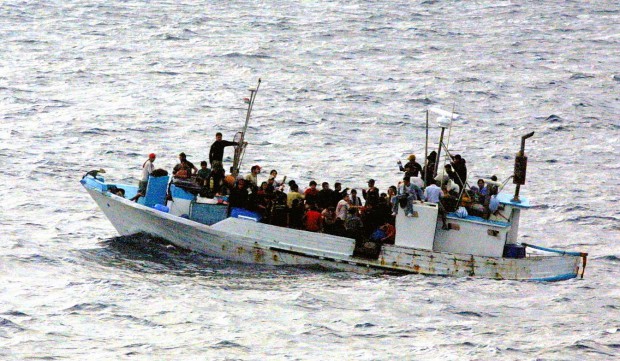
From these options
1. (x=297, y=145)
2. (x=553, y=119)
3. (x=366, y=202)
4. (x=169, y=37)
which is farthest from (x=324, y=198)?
(x=169, y=37)

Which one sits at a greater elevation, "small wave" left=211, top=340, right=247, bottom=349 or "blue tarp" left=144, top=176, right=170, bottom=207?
"blue tarp" left=144, top=176, right=170, bottom=207

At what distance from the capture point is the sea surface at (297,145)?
2625 cm

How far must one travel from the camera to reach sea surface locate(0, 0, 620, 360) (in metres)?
26.2

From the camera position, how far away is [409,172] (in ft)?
100

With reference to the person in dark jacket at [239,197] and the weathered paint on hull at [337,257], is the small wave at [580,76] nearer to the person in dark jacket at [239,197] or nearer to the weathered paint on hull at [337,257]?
the weathered paint on hull at [337,257]

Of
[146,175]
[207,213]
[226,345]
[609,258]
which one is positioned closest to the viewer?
[226,345]

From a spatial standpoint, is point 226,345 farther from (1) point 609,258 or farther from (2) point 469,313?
(1) point 609,258

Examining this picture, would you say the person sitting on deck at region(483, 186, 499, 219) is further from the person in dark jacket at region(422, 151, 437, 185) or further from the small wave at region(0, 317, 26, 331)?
the small wave at region(0, 317, 26, 331)

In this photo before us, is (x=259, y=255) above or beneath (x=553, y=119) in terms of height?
beneath

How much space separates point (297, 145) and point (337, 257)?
56.4ft

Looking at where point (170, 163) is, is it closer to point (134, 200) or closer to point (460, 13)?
point (134, 200)

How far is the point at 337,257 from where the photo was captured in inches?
1178

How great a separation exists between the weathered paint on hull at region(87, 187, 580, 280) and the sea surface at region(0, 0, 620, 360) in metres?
0.33

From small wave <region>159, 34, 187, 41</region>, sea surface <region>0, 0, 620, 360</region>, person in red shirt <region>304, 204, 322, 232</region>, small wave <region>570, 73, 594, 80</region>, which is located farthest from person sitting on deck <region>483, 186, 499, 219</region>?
small wave <region>159, 34, 187, 41</region>
